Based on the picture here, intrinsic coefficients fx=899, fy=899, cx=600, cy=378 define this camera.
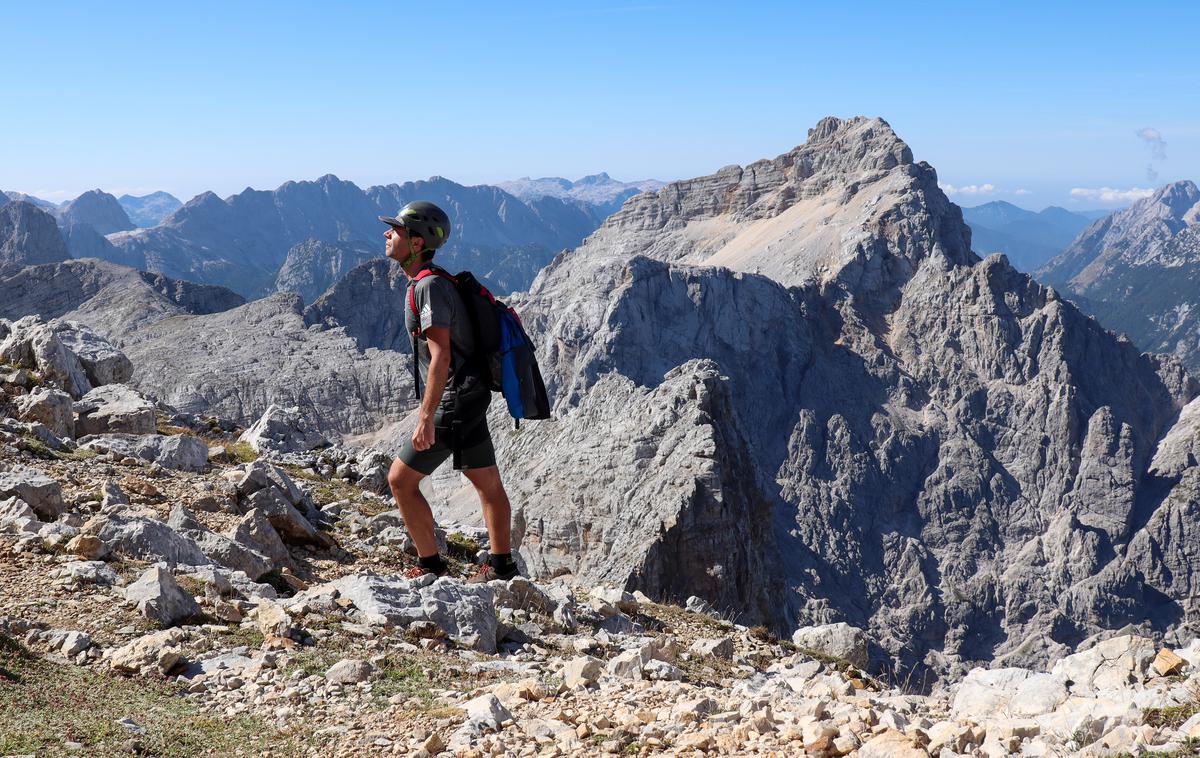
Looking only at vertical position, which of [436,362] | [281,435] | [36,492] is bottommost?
[281,435]

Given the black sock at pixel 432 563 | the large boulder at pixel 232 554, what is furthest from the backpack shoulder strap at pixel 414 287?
the large boulder at pixel 232 554

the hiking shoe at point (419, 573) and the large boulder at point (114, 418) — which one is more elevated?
the large boulder at point (114, 418)

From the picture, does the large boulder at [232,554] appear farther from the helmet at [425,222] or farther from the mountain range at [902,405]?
the mountain range at [902,405]

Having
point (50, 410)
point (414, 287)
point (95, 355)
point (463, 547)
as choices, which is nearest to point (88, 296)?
point (95, 355)

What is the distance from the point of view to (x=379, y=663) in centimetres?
846

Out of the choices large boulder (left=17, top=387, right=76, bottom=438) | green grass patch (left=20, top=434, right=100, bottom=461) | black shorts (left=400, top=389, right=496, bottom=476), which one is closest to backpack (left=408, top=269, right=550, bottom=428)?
black shorts (left=400, top=389, right=496, bottom=476)

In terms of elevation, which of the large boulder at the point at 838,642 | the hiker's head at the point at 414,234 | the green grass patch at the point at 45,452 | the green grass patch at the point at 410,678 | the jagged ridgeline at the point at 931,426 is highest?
the hiker's head at the point at 414,234

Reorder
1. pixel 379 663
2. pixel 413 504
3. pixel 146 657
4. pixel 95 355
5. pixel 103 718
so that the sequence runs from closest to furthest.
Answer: pixel 103 718 < pixel 146 657 < pixel 379 663 < pixel 413 504 < pixel 95 355

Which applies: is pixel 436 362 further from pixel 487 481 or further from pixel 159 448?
pixel 159 448

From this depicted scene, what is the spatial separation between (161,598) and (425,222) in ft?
16.5

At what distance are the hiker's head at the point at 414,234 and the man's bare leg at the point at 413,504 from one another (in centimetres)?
248

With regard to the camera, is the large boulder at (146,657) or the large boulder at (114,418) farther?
the large boulder at (114,418)

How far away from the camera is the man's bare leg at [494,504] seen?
11169mm

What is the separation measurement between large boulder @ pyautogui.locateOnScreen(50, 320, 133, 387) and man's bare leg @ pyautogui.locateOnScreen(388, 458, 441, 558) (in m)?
16.3
